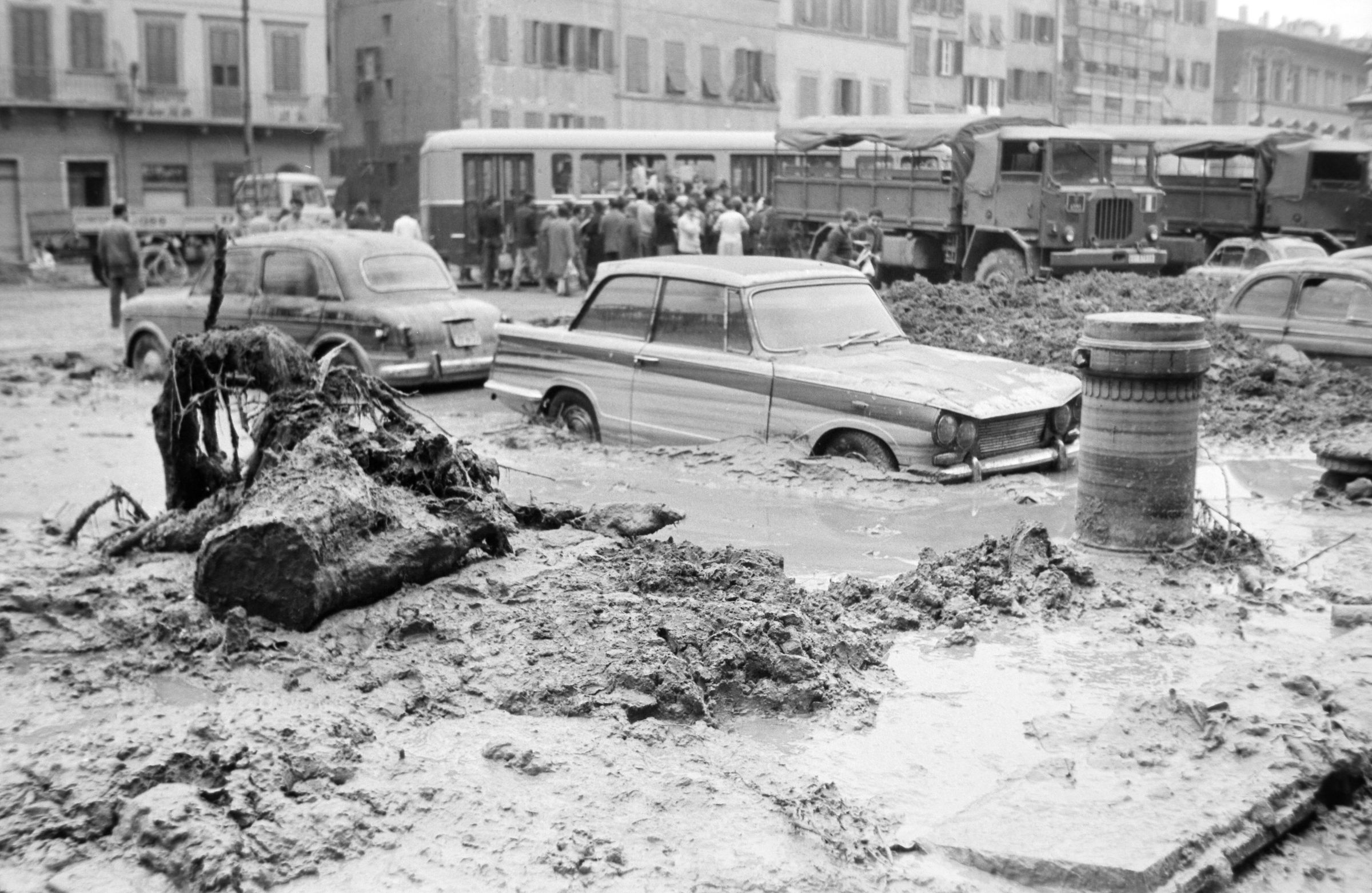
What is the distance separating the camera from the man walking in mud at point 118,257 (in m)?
20.9

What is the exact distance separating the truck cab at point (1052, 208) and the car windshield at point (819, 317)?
11.7 metres

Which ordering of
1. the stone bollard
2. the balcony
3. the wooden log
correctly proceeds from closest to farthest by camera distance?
1. the wooden log
2. the stone bollard
3. the balcony

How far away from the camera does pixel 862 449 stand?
30.9 feet

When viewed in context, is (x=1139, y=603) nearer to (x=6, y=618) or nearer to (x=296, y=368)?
(x=296, y=368)

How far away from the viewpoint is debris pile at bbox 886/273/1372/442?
1205cm

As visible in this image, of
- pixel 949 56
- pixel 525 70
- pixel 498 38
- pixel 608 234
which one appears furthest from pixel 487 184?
pixel 949 56

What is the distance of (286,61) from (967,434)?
43541mm

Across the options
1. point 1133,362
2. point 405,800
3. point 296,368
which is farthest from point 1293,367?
point 405,800

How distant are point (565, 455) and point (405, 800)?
6301 mm

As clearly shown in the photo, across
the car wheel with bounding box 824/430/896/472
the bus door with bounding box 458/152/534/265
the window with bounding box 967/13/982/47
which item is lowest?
the car wheel with bounding box 824/430/896/472

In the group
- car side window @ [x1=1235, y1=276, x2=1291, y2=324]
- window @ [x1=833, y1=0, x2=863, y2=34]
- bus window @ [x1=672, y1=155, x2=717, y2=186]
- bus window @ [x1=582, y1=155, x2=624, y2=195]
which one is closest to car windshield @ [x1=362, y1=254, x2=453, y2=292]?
car side window @ [x1=1235, y1=276, x2=1291, y2=324]

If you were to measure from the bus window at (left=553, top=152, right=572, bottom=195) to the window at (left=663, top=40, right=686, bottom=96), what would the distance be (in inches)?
792

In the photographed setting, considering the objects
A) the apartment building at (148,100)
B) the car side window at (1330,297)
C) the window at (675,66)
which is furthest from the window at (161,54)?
the car side window at (1330,297)

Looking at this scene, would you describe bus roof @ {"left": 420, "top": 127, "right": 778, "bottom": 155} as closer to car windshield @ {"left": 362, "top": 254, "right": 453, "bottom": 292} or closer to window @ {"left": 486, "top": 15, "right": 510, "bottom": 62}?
window @ {"left": 486, "top": 15, "right": 510, "bottom": 62}
